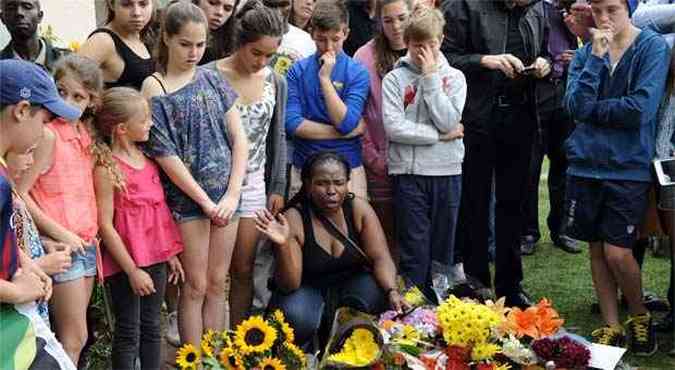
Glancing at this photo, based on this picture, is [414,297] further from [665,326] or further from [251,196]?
[665,326]

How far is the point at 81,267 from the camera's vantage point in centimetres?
421

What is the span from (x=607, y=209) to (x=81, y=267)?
2.60 meters

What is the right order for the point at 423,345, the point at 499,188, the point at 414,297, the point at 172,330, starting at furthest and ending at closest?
1. the point at 499,188
2. the point at 172,330
3. the point at 414,297
4. the point at 423,345

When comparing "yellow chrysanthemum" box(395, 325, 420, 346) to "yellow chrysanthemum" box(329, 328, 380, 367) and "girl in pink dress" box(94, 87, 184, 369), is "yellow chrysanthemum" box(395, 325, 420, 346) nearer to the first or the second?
"yellow chrysanthemum" box(329, 328, 380, 367)

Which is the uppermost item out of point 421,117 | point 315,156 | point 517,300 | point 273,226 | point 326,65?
point 326,65

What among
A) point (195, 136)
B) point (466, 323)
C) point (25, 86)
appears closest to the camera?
point (25, 86)

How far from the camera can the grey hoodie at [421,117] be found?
5.47 metres

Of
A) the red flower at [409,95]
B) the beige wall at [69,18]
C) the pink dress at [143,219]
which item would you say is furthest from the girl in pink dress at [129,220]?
the beige wall at [69,18]

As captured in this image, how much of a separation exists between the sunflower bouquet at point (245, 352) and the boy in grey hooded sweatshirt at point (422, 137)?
1452 mm

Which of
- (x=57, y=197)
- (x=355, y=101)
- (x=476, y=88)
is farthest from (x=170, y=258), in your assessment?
(x=476, y=88)

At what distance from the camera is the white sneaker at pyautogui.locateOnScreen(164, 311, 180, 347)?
532 cm

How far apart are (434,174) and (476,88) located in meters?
0.69

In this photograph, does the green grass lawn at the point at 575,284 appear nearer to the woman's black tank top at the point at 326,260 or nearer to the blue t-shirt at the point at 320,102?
the woman's black tank top at the point at 326,260

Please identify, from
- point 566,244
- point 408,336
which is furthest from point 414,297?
point 566,244
